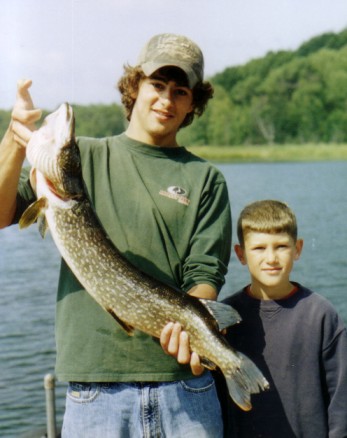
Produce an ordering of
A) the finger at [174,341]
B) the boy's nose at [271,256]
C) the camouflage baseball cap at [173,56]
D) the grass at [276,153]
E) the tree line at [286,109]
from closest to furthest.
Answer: the finger at [174,341] < the camouflage baseball cap at [173,56] < the boy's nose at [271,256] < the grass at [276,153] < the tree line at [286,109]

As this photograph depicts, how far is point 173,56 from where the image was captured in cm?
318

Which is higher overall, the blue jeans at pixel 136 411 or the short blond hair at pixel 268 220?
the short blond hair at pixel 268 220

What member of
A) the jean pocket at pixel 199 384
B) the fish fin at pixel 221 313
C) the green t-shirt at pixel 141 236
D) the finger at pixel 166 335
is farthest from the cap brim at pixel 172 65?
Result: the jean pocket at pixel 199 384

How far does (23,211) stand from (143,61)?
96 centimetres

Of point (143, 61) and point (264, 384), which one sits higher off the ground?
point (143, 61)

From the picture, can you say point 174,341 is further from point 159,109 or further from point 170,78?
point 170,78

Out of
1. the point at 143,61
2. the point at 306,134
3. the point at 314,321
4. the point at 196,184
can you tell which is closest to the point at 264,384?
the point at 314,321

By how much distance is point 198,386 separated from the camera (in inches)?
118

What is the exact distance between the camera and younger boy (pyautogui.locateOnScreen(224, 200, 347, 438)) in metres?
3.25

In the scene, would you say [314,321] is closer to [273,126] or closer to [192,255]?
[192,255]

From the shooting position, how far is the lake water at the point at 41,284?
346 inches

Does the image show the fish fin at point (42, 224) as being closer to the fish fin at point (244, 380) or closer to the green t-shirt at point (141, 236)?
the green t-shirt at point (141, 236)

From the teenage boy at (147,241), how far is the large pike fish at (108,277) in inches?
3.0

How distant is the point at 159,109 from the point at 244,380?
1.32 m
